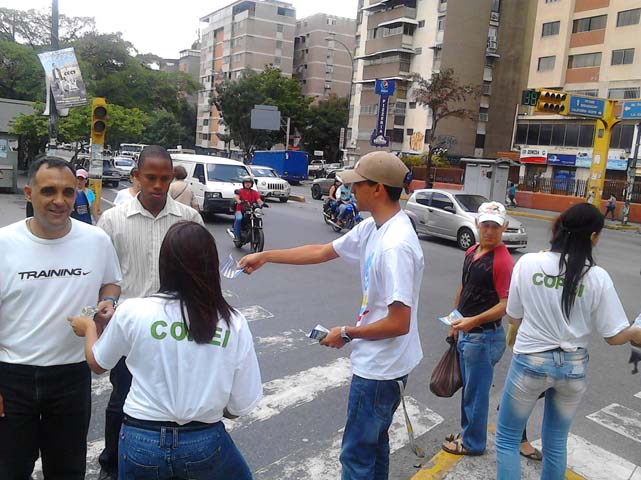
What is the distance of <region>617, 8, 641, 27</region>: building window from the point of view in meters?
35.7

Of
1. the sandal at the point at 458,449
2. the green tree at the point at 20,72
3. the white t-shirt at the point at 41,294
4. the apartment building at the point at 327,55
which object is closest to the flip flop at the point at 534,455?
the sandal at the point at 458,449

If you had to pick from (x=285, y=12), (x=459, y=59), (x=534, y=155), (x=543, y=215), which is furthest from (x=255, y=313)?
(x=285, y=12)

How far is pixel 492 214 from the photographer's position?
3.55 meters

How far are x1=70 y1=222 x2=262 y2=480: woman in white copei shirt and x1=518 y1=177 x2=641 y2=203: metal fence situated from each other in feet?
85.9

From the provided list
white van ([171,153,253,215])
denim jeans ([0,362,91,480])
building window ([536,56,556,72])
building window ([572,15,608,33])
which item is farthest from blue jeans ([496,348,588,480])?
building window ([536,56,556,72])

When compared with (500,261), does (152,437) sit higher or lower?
lower

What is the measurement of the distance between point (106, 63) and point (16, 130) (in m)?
16.7

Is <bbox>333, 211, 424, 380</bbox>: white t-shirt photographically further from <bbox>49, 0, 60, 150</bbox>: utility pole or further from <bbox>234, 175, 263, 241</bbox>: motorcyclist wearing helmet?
<bbox>49, 0, 60, 150</bbox>: utility pole

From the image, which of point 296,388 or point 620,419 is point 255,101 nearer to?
point 296,388

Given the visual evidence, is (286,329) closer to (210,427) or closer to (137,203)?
(137,203)

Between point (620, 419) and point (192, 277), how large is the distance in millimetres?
4093

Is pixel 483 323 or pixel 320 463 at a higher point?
pixel 483 323

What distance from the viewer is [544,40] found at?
41.5 m

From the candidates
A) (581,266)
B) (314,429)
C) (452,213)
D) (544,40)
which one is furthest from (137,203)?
(544,40)
